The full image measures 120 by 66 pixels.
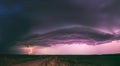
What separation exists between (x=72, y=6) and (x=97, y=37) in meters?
0.51

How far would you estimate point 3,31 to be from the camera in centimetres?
306

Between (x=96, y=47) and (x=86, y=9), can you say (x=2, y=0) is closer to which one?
(x=86, y=9)

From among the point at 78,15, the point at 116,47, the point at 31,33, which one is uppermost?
the point at 78,15

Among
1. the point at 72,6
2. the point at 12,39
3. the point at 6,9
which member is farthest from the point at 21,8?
the point at 72,6

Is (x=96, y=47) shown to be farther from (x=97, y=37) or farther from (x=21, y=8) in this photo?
(x=21, y=8)

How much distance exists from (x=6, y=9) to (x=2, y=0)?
131 millimetres

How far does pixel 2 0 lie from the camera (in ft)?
10.3

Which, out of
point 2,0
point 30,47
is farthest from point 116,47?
point 2,0

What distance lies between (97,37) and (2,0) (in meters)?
1.30

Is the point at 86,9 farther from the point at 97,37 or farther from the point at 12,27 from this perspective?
the point at 12,27

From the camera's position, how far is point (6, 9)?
311 cm

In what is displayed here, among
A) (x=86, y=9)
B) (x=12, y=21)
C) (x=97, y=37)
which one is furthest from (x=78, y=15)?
(x=12, y=21)

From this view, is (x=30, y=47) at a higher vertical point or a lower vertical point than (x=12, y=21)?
lower

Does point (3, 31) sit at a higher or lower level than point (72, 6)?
lower
